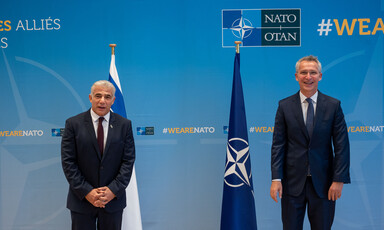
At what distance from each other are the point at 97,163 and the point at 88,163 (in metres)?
0.06

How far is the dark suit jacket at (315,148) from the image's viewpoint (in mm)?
2367

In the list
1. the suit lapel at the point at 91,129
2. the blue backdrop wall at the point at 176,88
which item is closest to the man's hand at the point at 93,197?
the suit lapel at the point at 91,129

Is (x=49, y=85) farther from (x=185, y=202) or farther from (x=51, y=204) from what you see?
(x=185, y=202)

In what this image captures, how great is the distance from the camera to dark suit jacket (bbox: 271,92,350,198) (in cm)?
237

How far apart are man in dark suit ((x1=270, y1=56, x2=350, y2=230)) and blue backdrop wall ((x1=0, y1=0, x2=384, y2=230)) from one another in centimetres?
123

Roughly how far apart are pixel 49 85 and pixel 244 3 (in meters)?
2.26

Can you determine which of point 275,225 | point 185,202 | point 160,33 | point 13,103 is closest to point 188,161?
point 185,202

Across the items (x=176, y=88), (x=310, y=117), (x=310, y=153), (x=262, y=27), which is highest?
(x=262, y=27)

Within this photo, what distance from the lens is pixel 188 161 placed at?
3.74 meters

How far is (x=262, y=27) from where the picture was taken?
3.68 meters

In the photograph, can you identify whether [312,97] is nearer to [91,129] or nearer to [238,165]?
[238,165]

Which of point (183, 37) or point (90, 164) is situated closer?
point (90, 164)

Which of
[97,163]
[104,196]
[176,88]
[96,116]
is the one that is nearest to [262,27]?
[176,88]

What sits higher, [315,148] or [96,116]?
[96,116]
